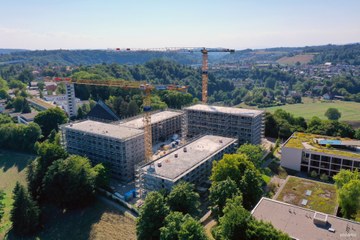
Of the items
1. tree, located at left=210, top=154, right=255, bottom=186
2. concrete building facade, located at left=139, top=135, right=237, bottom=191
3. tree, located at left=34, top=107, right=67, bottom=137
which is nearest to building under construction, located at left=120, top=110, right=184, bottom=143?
concrete building facade, located at left=139, top=135, right=237, bottom=191

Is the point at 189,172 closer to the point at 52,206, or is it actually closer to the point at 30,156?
the point at 52,206

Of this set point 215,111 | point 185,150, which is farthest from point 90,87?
point 185,150

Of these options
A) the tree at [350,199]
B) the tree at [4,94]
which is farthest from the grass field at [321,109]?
the tree at [4,94]

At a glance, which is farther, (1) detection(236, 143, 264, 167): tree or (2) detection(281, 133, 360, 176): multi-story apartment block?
(2) detection(281, 133, 360, 176): multi-story apartment block

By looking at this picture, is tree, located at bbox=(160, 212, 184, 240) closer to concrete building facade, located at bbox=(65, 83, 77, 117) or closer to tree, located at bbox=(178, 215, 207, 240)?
tree, located at bbox=(178, 215, 207, 240)

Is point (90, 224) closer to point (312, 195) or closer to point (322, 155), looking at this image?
point (312, 195)

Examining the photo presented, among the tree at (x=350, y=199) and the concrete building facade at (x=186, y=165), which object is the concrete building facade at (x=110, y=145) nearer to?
the concrete building facade at (x=186, y=165)
